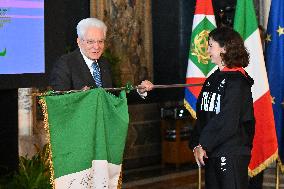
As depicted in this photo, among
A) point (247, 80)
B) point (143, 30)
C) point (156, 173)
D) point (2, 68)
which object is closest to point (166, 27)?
point (143, 30)

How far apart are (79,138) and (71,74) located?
44 cm

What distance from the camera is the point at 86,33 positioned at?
425 centimetres

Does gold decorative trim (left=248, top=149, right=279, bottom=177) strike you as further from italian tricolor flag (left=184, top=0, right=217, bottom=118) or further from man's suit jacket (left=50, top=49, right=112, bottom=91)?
man's suit jacket (left=50, top=49, right=112, bottom=91)

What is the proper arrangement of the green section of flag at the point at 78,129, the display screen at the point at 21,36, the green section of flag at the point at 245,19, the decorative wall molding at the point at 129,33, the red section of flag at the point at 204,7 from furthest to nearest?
the decorative wall molding at the point at 129,33
the red section of flag at the point at 204,7
the green section of flag at the point at 245,19
the display screen at the point at 21,36
the green section of flag at the point at 78,129

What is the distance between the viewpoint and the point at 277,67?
22.7 ft

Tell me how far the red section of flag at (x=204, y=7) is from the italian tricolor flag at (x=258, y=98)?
0.44m

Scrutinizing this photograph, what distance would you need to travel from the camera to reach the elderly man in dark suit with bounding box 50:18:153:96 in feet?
13.9

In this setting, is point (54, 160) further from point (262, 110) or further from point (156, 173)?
point (156, 173)

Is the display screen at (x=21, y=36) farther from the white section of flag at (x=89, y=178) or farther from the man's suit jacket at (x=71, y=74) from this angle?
the white section of flag at (x=89, y=178)

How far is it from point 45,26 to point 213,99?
199cm

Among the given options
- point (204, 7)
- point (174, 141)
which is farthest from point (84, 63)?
point (174, 141)

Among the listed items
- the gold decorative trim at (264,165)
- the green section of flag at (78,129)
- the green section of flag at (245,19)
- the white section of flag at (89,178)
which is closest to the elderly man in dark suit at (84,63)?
the green section of flag at (78,129)

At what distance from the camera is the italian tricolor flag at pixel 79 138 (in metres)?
4.22

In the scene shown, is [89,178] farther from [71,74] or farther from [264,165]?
[264,165]
